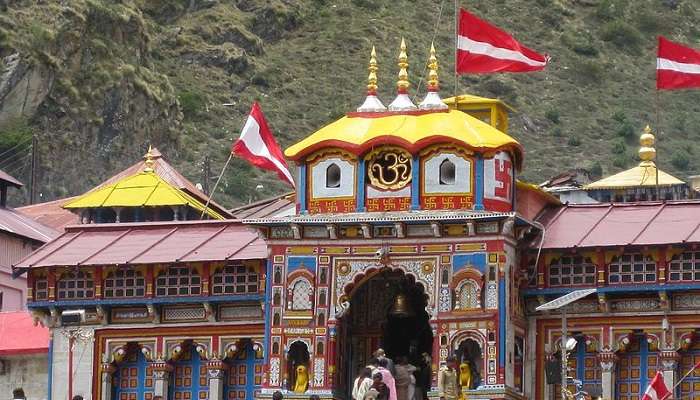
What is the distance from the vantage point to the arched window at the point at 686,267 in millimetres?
65562

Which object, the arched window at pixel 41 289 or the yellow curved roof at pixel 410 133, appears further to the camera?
the arched window at pixel 41 289

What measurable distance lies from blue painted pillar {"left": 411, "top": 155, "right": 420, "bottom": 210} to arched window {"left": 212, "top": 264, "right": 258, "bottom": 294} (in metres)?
4.25

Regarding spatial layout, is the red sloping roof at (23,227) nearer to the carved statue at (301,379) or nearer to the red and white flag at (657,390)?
the carved statue at (301,379)

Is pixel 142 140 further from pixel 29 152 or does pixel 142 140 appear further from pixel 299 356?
pixel 299 356

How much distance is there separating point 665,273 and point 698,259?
751mm

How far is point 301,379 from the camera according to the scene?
219ft

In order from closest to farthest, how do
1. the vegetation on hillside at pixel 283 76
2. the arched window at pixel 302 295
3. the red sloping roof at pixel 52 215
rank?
the arched window at pixel 302 295, the red sloping roof at pixel 52 215, the vegetation on hillside at pixel 283 76

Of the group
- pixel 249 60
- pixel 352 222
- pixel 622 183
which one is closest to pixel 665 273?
pixel 352 222

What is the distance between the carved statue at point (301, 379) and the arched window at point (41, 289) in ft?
20.6

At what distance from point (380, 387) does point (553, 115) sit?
261 feet

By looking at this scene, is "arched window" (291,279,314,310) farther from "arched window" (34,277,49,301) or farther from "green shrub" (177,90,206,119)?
"green shrub" (177,90,206,119)

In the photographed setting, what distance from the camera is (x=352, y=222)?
66375 mm

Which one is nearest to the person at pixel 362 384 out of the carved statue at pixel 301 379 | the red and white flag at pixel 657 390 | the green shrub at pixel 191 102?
the carved statue at pixel 301 379

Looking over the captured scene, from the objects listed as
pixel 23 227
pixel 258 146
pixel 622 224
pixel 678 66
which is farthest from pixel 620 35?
pixel 622 224
